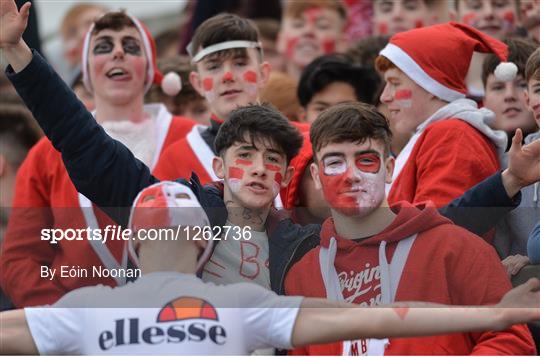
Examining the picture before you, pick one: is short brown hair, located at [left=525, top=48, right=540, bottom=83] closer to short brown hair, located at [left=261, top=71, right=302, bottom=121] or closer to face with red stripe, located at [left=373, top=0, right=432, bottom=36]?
short brown hair, located at [left=261, top=71, right=302, bottom=121]

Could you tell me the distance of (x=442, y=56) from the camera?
6957mm

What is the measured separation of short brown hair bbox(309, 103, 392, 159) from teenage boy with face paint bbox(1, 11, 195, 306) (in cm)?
95

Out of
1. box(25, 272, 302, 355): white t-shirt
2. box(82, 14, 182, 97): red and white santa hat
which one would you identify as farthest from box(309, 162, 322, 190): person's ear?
box(82, 14, 182, 97): red and white santa hat

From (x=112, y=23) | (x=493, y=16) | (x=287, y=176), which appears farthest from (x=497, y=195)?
(x=493, y=16)

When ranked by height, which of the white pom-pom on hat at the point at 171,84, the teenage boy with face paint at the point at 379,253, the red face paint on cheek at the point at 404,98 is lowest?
the teenage boy with face paint at the point at 379,253

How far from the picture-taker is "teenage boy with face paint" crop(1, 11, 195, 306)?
6.60 metres

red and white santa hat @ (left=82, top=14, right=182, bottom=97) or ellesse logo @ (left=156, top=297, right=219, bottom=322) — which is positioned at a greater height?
red and white santa hat @ (left=82, top=14, right=182, bottom=97)

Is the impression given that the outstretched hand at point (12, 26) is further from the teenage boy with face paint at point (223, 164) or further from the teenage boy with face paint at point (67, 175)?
the teenage boy with face paint at point (67, 175)

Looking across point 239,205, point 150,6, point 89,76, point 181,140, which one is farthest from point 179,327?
point 150,6

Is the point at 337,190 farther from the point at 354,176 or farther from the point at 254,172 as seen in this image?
the point at 254,172

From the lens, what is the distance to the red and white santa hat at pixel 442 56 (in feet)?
22.6

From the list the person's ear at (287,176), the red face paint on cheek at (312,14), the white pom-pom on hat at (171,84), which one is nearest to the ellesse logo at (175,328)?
the person's ear at (287,176)

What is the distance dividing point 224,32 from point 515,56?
4.44ft

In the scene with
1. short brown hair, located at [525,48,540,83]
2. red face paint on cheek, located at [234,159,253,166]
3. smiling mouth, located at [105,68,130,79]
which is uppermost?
A: smiling mouth, located at [105,68,130,79]
